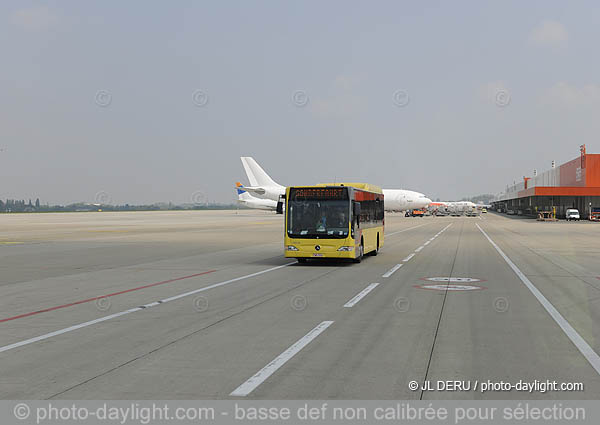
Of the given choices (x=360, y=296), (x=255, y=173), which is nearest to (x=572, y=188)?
(x=255, y=173)

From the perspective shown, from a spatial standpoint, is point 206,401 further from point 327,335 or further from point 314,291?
point 314,291

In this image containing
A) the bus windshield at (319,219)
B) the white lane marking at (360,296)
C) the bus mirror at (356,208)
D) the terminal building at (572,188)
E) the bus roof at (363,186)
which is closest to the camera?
the white lane marking at (360,296)

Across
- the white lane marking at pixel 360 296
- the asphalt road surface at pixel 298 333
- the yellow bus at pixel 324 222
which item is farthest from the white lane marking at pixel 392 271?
the white lane marking at pixel 360 296

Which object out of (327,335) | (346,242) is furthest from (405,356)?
(346,242)

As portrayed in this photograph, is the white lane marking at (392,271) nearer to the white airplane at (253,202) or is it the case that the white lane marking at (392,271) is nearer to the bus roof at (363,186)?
the bus roof at (363,186)

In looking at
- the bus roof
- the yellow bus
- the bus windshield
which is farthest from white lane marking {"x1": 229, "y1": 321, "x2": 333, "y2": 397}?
the bus roof

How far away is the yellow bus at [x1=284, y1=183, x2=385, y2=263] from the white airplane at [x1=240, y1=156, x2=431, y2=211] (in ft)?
221

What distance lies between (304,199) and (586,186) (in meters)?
59.8

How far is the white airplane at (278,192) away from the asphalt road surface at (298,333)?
2868 inches

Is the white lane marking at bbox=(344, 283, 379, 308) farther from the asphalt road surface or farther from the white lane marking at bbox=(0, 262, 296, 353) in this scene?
the white lane marking at bbox=(0, 262, 296, 353)

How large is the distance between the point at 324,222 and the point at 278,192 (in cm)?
7495

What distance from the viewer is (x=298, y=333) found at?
30.6 feet

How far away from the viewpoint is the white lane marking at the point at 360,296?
1222 cm

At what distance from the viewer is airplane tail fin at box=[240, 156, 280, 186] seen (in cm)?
10025
